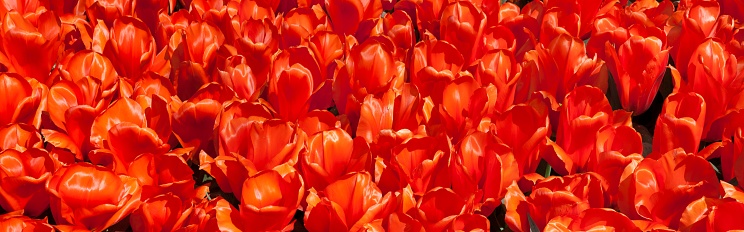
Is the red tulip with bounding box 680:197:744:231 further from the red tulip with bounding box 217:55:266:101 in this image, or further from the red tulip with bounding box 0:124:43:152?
the red tulip with bounding box 0:124:43:152

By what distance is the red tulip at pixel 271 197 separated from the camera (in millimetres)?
1386

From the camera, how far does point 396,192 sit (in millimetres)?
1492

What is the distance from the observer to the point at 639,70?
1894 mm

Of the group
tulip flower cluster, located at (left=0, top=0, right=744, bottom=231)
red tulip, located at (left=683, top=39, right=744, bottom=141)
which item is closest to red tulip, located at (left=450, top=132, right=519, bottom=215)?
tulip flower cluster, located at (left=0, top=0, right=744, bottom=231)

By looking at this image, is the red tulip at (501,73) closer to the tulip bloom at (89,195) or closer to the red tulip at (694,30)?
the red tulip at (694,30)

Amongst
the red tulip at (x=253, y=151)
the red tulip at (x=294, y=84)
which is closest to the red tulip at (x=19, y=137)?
the red tulip at (x=253, y=151)

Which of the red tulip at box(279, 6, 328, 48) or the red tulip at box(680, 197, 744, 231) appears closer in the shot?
the red tulip at box(680, 197, 744, 231)

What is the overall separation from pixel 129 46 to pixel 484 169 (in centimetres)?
91

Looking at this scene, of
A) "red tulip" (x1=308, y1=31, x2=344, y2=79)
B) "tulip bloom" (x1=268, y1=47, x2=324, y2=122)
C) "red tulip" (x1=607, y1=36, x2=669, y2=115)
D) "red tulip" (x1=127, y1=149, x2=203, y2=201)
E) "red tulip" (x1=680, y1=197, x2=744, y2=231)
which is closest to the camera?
"red tulip" (x1=680, y1=197, x2=744, y2=231)

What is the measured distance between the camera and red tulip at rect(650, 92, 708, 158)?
5.24 ft

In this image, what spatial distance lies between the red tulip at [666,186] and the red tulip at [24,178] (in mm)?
964

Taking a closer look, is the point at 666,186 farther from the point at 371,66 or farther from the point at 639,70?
the point at 371,66

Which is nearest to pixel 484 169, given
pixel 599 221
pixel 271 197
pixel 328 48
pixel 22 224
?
pixel 599 221

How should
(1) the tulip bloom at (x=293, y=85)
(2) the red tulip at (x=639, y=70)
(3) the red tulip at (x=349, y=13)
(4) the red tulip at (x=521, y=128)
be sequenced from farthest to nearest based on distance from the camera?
(3) the red tulip at (x=349, y=13) → (2) the red tulip at (x=639, y=70) → (1) the tulip bloom at (x=293, y=85) → (4) the red tulip at (x=521, y=128)
